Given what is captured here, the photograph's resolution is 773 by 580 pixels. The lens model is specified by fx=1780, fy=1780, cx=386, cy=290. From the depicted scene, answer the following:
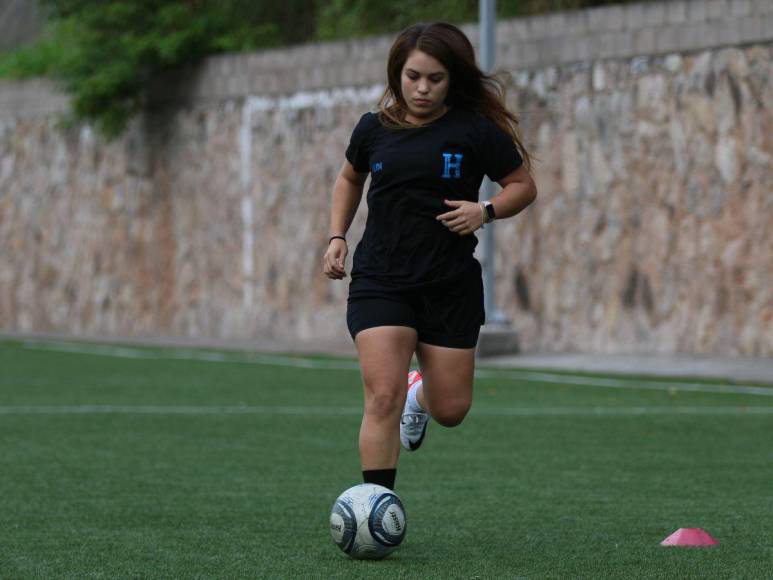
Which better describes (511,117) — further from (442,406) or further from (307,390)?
(307,390)

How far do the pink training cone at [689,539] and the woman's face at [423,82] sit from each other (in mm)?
1740

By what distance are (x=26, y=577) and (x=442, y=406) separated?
5.57 feet

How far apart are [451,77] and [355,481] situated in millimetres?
2741

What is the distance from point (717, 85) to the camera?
18000 mm

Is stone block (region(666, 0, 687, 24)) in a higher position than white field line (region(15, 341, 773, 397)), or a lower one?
higher

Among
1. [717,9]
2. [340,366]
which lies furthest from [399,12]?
[340,366]

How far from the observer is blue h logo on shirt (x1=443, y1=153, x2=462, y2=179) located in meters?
6.33

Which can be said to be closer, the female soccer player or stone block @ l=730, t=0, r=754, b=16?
the female soccer player

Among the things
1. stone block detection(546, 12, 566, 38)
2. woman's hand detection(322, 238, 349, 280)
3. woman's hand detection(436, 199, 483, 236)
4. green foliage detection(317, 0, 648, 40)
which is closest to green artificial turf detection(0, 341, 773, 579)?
woman's hand detection(322, 238, 349, 280)

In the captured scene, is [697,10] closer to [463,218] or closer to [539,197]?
[539,197]

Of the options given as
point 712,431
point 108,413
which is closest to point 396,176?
point 712,431

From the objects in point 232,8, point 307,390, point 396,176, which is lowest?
point 307,390

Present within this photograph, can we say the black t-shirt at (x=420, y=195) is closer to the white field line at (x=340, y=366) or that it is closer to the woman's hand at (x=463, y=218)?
the woman's hand at (x=463, y=218)

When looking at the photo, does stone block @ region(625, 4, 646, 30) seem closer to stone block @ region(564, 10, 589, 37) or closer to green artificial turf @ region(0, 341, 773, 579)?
stone block @ region(564, 10, 589, 37)
